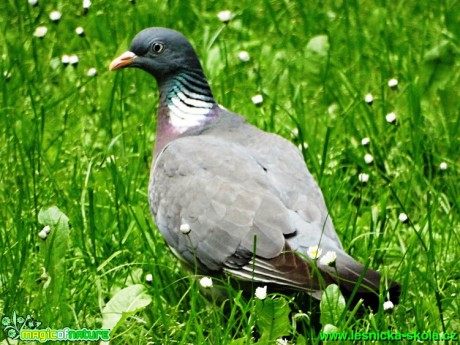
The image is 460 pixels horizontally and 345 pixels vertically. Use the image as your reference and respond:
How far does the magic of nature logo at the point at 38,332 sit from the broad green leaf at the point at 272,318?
1.82ft

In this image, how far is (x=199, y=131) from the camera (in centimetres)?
474

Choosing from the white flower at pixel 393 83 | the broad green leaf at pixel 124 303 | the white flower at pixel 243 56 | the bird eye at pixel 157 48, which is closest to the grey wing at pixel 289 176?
the bird eye at pixel 157 48

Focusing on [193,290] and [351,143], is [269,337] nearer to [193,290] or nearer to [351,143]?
[193,290]

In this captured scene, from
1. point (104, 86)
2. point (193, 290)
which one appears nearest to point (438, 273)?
point (193, 290)

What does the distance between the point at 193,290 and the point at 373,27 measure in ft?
9.02

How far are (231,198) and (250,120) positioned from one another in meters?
1.47

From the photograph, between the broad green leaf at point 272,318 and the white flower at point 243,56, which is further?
the white flower at point 243,56

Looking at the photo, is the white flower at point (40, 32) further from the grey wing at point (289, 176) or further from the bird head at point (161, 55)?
the grey wing at point (289, 176)

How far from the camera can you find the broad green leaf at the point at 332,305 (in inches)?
151

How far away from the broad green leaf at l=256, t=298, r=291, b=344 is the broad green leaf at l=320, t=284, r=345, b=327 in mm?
139

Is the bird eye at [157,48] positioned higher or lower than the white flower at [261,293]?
higher

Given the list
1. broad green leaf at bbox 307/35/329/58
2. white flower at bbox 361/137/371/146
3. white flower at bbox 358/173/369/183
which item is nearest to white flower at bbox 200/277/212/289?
white flower at bbox 358/173/369/183

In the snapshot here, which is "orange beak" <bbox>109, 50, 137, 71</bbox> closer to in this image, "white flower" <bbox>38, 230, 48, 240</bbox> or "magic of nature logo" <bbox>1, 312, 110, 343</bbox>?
"white flower" <bbox>38, 230, 48, 240</bbox>

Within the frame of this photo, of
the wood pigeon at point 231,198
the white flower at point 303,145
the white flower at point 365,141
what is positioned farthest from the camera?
the white flower at point 365,141
